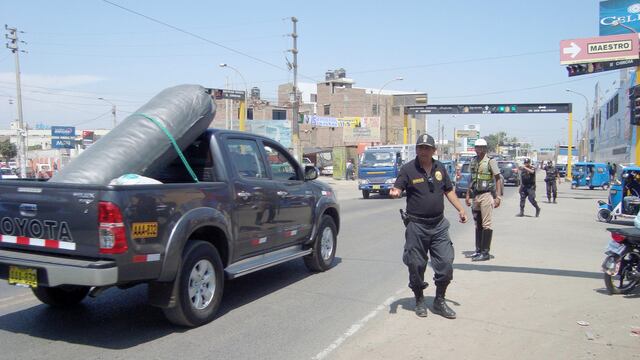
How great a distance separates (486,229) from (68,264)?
6.66 meters

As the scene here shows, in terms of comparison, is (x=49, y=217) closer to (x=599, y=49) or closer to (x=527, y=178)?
(x=527, y=178)

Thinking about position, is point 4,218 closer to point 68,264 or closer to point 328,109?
point 68,264

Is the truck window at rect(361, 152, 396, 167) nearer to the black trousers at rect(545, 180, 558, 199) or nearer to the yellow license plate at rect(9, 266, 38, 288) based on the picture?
the black trousers at rect(545, 180, 558, 199)

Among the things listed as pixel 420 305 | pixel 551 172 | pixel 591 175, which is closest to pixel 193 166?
pixel 420 305

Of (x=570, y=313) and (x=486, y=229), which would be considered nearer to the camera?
(x=570, y=313)

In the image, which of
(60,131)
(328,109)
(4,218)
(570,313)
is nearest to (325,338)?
(570,313)

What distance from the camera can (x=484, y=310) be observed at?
5.93 m

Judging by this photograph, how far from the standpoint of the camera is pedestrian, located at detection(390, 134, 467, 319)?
5.58 meters

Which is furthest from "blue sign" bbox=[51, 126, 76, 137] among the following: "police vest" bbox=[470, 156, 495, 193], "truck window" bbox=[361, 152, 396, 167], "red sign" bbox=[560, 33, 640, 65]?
"police vest" bbox=[470, 156, 495, 193]

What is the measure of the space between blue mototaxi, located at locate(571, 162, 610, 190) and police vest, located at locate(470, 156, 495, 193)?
29.4 metres

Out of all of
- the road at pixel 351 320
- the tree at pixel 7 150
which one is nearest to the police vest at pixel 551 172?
the road at pixel 351 320

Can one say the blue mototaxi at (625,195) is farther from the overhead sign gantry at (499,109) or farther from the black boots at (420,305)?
the overhead sign gantry at (499,109)

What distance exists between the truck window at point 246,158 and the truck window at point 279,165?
0.26 metres

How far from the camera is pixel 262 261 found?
249 inches
